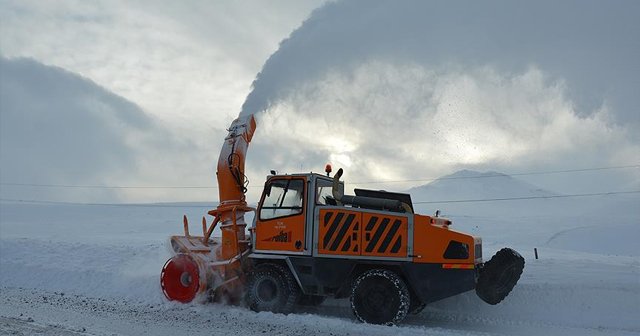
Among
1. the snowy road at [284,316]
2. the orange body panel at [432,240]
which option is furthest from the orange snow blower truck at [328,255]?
the snowy road at [284,316]

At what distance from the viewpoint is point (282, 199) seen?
9273mm

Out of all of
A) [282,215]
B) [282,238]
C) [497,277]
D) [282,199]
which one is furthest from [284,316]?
[497,277]

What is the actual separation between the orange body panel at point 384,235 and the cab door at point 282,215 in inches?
44.4

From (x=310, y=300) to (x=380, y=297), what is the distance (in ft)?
6.52

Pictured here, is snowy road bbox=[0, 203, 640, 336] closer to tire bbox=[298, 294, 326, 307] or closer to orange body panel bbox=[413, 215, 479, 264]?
tire bbox=[298, 294, 326, 307]

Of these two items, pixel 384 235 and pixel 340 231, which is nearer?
pixel 384 235

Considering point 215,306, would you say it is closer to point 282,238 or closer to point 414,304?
point 282,238

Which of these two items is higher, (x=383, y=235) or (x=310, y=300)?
(x=383, y=235)

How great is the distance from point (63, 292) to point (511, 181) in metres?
195

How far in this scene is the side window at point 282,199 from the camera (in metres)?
9.08

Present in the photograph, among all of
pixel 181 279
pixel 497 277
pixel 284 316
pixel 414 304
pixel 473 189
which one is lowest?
pixel 284 316

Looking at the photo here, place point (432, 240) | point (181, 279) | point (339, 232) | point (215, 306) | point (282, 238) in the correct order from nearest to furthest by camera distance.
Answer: point (432, 240)
point (339, 232)
point (282, 238)
point (215, 306)
point (181, 279)

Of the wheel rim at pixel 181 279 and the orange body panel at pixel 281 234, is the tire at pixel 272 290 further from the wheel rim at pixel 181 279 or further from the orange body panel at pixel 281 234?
the wheel rim at pixel 181 279

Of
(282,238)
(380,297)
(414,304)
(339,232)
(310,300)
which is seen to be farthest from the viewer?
(310,300)
